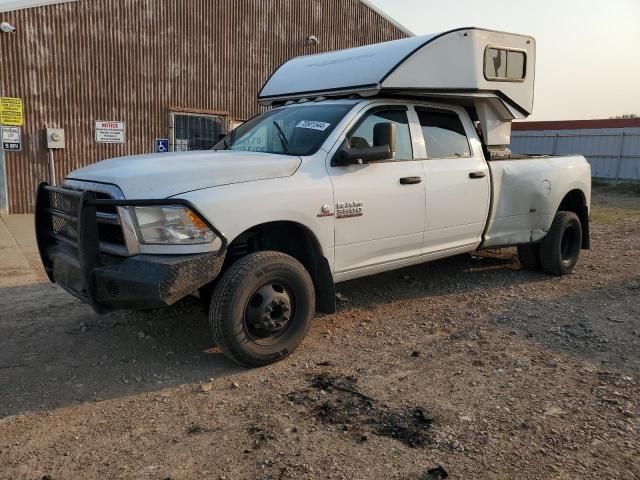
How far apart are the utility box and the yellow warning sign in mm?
635

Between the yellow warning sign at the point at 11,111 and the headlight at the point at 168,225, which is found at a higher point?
the yellow warning sign at the point at 11,111

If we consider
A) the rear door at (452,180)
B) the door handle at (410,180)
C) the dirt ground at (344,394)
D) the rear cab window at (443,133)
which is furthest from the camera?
the rear cab window at (443,133)

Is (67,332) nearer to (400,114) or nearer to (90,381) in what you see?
(90,381)

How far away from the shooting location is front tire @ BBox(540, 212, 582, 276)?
651 centimetres

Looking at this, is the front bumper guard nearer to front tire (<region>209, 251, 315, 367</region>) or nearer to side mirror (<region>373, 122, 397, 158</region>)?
front tire (<region>209, 251, 315, 367</region>)

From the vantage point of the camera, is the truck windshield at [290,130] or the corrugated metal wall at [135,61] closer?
the truck windshield at [290,130]

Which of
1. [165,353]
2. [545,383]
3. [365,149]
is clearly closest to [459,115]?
[365,149]

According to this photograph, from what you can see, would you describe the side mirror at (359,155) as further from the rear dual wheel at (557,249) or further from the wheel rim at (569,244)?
the wheel rim at (569,244)

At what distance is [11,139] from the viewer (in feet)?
40.2

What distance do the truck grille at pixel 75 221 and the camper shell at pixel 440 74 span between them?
96.5 inches

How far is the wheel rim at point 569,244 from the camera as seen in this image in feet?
22.5

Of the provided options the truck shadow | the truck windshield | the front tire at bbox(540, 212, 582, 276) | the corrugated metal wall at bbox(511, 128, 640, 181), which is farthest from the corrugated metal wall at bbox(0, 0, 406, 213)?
the corrugated metal wall at bbox(511, 128, 640, 181)

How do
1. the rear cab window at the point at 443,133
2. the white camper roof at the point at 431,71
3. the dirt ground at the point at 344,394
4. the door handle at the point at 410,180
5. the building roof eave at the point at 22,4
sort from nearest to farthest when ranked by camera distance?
1. the dirt ground at the point at 344,394
2. the door handle at the point at 410,180
3. the white camper roof at the point at 431,71
4. the rear cab window at the point at 443,133
5. the building roof eave at the point at 22,4

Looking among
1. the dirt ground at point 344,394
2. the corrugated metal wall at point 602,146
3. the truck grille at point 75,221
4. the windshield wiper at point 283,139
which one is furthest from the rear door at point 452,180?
the corrugated metal wall at point 602,146
